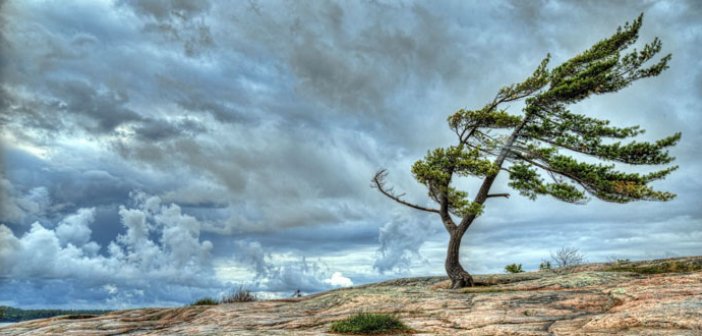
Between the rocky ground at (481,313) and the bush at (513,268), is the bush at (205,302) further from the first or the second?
the bush at (513,268)

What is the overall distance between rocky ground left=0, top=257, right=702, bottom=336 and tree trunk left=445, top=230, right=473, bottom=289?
4807 millimetres

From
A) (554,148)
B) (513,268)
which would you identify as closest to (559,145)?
(554,148)

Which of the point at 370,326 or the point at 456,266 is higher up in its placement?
the point at 456,266

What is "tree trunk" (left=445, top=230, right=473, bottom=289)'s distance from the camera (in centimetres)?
2514

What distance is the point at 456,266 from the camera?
83.6 ft

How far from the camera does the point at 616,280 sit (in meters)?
19.6

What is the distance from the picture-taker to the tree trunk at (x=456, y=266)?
25.1 meters

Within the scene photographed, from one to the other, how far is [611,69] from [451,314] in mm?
17935

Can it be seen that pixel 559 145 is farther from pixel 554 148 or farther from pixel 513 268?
pixel 513 268

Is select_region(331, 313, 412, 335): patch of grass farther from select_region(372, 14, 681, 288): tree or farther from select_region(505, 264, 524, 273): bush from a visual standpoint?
select_region(505, 264, 524, 273): bush

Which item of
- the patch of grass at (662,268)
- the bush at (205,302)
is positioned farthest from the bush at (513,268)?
the bush at (205,302)

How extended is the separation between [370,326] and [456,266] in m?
12.6

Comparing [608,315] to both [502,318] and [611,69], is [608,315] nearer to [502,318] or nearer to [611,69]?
[502,318]

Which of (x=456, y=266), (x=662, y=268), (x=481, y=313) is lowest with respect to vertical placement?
(x=481, y=313)
